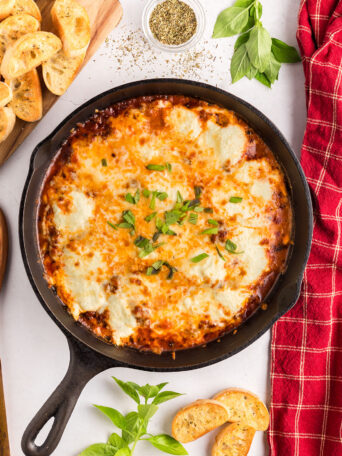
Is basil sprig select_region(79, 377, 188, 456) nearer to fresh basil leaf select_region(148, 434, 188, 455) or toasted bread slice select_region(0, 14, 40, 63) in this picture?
fresh basil leaf select_region(148, 434, 188, 455)

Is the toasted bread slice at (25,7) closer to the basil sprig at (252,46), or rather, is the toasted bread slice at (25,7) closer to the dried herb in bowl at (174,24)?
the dried herb in bowl at (174,24)

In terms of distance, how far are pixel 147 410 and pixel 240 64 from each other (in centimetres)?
234

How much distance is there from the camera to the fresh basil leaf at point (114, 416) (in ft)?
11.6

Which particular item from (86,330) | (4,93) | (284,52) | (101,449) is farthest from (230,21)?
(101,449)

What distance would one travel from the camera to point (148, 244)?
3.22 meters

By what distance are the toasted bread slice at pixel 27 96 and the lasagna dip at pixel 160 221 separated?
1.14 feet

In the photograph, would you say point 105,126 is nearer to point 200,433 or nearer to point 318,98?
point 318,98

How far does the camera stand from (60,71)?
3.36 meters

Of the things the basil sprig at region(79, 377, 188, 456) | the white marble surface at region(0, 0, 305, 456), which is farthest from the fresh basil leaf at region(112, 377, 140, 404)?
the white marble surface at region(0, 0, 305, 456)

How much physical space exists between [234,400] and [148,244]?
1.24 meters

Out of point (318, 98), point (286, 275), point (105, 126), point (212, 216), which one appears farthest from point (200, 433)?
point (318, 98)

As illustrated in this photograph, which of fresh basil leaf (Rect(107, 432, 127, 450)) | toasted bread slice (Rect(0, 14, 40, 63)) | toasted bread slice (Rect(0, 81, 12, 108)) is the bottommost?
fresh basil leaf (Rect(107, 432, 127, 450))

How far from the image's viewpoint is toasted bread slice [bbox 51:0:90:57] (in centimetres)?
326

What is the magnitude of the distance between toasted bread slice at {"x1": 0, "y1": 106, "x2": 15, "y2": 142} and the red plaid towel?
1.88m
